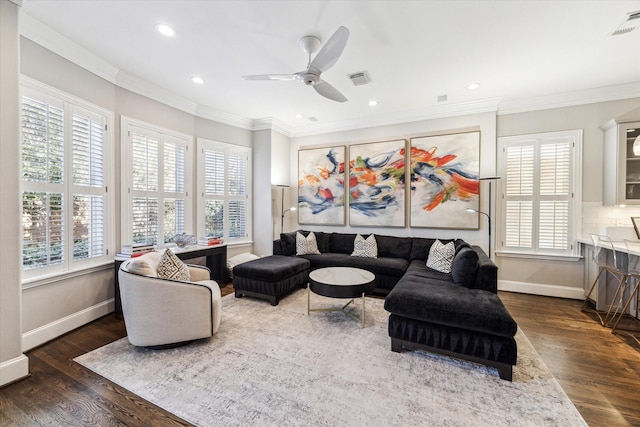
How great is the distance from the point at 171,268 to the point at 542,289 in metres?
5.28

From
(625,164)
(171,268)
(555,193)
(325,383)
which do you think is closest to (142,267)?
(171,268)

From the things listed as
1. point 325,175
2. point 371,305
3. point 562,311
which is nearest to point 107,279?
point 371,305

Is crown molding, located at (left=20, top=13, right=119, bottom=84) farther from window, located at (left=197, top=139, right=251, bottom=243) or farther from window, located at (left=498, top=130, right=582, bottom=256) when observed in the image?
window, located at (left=498, top=130, right=582, bottom=256)

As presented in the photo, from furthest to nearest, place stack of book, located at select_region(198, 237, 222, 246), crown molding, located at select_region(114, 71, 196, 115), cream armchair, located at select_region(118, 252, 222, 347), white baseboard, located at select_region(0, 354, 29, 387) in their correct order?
stack of book, located at select_region(198, 237, 222, 246)
crown molding, located at select_region(114, 71, 196, 115)
cream armchair, located at select_region(118, 252, 222, 347)
white baseboard, located at select_region(0, 354, 29, 387)

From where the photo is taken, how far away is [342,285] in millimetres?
2873

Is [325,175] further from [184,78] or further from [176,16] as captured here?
[176,16]

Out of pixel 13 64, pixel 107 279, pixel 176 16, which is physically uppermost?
pixel 176 16

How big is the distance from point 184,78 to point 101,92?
3.21 feet

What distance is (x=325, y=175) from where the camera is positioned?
17.8 ft

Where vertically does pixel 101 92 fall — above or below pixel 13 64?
above

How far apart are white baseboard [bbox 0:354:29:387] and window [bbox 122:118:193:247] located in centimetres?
164

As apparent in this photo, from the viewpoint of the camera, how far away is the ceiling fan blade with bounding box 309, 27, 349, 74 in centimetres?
208

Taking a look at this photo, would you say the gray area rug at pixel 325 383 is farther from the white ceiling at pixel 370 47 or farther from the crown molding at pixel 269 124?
the crown molding at pixel 269 124

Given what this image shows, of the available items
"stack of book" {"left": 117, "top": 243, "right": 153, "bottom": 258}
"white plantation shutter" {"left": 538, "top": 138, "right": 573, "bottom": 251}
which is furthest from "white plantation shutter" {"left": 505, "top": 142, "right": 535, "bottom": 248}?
"stack of book" {"left": 117, "top": 243, "right": 153, "bottom": 258}
